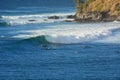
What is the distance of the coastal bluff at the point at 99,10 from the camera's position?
3659 inches

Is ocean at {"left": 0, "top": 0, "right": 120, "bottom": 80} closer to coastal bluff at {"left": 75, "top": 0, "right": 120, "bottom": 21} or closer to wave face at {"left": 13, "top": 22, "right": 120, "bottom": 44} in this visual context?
wave face at {"left": 13, "top": 22, "right": 120, "bottom": 44}

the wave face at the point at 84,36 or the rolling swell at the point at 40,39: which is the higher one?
the rolling swell at the point at 40,39

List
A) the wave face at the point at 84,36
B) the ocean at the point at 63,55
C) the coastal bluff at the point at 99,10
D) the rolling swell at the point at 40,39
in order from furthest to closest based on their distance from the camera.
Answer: the coastal bluff at the point at 99,10 → the wave face at the point at 84,36 → the rolling swell at the point at 40,39 → the ocean at the point at 63,55

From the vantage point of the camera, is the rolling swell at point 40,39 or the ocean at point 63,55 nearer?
the ocean at point 63,55

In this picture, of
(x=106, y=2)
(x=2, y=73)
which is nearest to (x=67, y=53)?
(x=2, y=73)

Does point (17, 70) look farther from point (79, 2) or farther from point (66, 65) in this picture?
point (79, 2)

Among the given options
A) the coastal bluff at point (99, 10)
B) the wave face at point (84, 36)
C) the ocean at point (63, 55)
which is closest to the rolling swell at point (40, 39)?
the ocean at point (63, 55)

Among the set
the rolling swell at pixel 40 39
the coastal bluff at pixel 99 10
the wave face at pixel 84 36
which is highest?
the rolling swell at pixel 40 39

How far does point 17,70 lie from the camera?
44.9m

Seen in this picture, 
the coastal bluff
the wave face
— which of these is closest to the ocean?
the wave face

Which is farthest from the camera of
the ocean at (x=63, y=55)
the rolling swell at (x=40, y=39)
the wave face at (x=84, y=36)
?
the wave face at (x=84, y=36)

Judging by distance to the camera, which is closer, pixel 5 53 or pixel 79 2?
pixel 5 53

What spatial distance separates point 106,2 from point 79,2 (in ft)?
15.6

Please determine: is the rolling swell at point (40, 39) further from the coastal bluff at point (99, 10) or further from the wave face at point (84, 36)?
the coastal bluff at point (99, 10)
